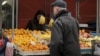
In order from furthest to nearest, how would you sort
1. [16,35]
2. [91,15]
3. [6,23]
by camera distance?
[91,15] < [6,23] < [16,35]

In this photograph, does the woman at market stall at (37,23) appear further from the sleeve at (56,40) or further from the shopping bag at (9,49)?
the sleeve at (56,40)

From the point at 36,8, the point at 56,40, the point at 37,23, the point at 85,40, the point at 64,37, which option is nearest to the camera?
the point at 56,40

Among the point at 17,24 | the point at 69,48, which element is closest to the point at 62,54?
the point at 69,48

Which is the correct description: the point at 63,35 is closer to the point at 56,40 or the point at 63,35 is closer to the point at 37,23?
the point at 56,40

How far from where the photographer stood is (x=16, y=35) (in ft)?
29.0

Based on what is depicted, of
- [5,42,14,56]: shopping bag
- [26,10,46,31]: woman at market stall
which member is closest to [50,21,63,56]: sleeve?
[5,42,14,56]: shopping bag

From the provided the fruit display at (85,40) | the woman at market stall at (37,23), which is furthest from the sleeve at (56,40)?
the woman at market stall at (37,23)

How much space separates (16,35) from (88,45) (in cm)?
204

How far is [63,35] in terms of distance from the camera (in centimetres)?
603

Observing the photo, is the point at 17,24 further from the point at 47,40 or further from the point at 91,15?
the point at 47,40

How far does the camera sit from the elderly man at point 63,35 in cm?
589

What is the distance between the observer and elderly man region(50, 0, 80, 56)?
589 centimetres

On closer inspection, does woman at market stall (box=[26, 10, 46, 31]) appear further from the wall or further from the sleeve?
the sleeve

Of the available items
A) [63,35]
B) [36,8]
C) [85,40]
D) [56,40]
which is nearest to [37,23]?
[36,8]
